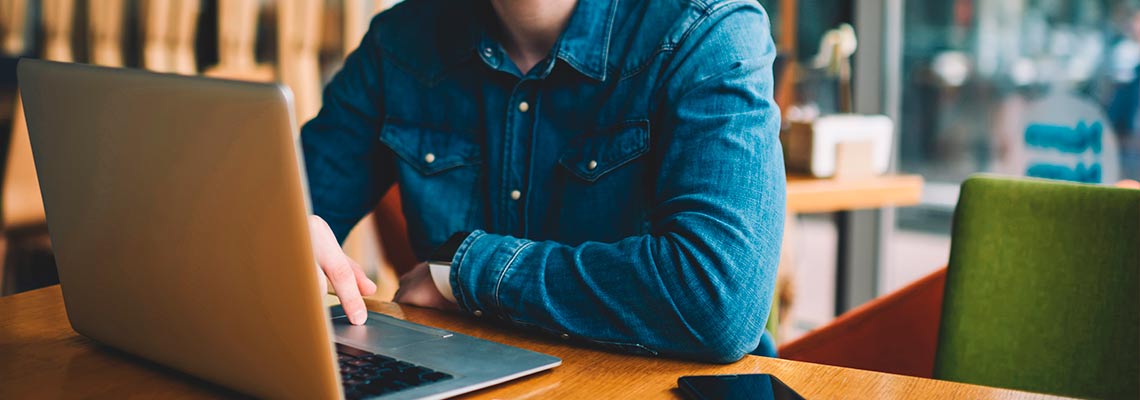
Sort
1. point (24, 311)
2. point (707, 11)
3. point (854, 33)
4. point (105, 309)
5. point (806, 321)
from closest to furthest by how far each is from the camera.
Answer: point (105, 309) → point (24, 311) → point (707, 11) → point (854, 33) → point (806, 321)

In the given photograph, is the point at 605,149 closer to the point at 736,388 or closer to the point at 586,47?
the point at 586,47

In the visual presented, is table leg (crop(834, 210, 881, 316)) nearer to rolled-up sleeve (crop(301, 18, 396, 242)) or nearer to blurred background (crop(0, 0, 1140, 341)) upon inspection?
blurred background (crop(0, 0, 1140, 341))

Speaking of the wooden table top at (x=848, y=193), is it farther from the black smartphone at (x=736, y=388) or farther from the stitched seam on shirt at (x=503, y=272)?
the black smartphone at (x=736, y=388)

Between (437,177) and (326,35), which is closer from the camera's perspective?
(437,177)

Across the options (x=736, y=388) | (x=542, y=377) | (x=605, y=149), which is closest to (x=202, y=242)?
(x=542, y=377)

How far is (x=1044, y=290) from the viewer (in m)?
1.35

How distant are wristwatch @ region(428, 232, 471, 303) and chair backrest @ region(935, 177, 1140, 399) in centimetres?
73

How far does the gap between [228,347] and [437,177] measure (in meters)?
0.68

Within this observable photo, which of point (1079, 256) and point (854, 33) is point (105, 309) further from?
point (854, 33)

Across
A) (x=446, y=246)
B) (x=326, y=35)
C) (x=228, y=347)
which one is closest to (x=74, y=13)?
(x=326, y=35)

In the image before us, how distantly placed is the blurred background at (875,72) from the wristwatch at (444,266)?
3.39 ft

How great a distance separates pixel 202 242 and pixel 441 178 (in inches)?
27.8

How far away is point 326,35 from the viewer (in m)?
4.43

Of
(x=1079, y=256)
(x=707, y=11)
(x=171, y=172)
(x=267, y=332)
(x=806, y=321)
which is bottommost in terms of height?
(x=806, y=321)
